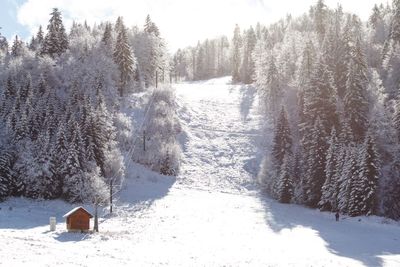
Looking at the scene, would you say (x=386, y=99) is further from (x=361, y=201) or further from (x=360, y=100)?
(x=361, y=201)

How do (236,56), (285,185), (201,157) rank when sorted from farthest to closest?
1. (236,56)
2. (201,157)
3. (285,185)

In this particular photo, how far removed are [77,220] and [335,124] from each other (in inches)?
1636

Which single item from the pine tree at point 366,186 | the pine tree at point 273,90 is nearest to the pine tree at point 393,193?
the pine tree at point 366,186

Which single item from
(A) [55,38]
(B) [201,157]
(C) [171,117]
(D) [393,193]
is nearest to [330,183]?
(D) [393,193]

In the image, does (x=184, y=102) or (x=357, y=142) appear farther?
(x=184, y=102)

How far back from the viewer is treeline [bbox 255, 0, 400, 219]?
56031 millimetres

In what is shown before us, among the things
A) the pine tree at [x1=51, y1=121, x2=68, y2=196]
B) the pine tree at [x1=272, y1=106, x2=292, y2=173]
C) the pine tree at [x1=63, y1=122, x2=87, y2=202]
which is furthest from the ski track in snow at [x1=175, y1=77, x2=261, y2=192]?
the pine tree at [x1=51, y1=121, x2=68, y2=196]

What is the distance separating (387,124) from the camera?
6231 centimetres

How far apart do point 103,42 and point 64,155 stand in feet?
149

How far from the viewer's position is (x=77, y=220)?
133 ft

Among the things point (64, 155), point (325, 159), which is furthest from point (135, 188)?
point (325, 159)

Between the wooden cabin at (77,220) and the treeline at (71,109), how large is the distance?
1672cm

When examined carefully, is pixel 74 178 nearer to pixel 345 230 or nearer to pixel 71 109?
pixel 71 109

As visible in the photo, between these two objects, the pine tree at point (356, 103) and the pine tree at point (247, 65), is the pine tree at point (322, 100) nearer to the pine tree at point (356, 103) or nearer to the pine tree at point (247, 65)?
the pine tree at point (356, 103)
